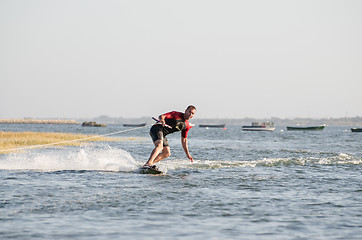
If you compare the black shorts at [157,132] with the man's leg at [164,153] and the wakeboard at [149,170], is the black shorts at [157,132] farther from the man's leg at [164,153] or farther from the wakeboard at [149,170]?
the wakeboard at [149,170]

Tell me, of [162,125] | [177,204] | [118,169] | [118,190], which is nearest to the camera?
[177,204]

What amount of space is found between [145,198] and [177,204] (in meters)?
0.99

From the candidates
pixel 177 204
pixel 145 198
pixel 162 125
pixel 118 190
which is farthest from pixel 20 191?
pixel 162 125

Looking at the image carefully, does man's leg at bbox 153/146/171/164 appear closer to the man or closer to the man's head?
the man

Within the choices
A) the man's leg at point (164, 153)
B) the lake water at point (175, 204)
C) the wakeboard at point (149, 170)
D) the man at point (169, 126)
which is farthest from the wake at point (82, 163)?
the man at point (169, 126)

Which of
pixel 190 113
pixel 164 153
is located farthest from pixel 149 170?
pixel 190 113

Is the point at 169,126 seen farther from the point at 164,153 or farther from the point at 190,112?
the point at 164,153

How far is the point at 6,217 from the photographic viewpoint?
8039 millimetres

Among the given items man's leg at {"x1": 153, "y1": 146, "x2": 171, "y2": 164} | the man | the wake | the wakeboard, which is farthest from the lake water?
the man

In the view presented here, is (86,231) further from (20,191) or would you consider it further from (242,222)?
(20,191)

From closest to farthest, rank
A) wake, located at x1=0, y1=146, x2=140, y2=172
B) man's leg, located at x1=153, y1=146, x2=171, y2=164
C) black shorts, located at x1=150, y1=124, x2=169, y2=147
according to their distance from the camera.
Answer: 1. black shorts, located at x1=150, y1=124, x2=169, y2=147
2. man's leg, located at x1=153, y1=146, x2=171, y2=164
3. wake, located at x1=0, y1=146, x2=140, y2=172

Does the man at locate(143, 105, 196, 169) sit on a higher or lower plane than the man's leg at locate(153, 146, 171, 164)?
higher

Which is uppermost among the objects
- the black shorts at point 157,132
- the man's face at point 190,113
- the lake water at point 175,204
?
the man's face at point 190,113

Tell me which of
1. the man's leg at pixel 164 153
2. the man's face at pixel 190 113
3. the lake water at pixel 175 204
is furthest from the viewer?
the man's leg at pixel 164 153
